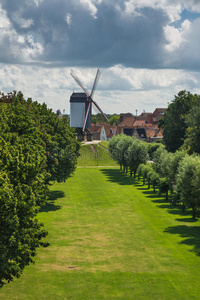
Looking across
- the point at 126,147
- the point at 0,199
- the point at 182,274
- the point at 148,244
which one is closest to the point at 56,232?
the point at 148,244

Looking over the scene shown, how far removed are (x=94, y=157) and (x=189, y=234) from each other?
309 feet

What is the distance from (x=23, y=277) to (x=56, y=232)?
16.1 metres

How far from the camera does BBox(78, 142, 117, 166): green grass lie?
136 meters

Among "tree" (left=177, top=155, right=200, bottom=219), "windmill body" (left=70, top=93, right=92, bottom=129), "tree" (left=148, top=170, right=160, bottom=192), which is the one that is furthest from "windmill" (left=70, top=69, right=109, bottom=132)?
"tree" (left=177, top=155, right=200, bottom=219)

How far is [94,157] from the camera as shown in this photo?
5581 inches

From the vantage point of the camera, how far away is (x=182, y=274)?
3553 cm

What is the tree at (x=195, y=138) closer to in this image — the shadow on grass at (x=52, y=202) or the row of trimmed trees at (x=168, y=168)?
the row of trimmed trees at (x=168, y=168)

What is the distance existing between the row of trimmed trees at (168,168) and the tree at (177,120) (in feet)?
31.4

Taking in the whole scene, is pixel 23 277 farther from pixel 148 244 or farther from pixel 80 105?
pixel 80 105

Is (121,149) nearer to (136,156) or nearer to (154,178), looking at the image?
(136,156)

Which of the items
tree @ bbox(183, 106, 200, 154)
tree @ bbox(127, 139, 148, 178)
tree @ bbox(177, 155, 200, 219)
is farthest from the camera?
tree @ bbox(127, 139, 148, 178)

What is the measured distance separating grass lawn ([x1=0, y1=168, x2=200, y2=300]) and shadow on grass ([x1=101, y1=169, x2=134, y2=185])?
81.9 feet

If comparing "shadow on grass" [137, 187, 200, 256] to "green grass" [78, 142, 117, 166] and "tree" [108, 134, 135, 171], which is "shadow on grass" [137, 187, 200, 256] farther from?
"green grass" [78, 142, 117, 166]

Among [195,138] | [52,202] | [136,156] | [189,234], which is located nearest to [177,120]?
[136,156]
